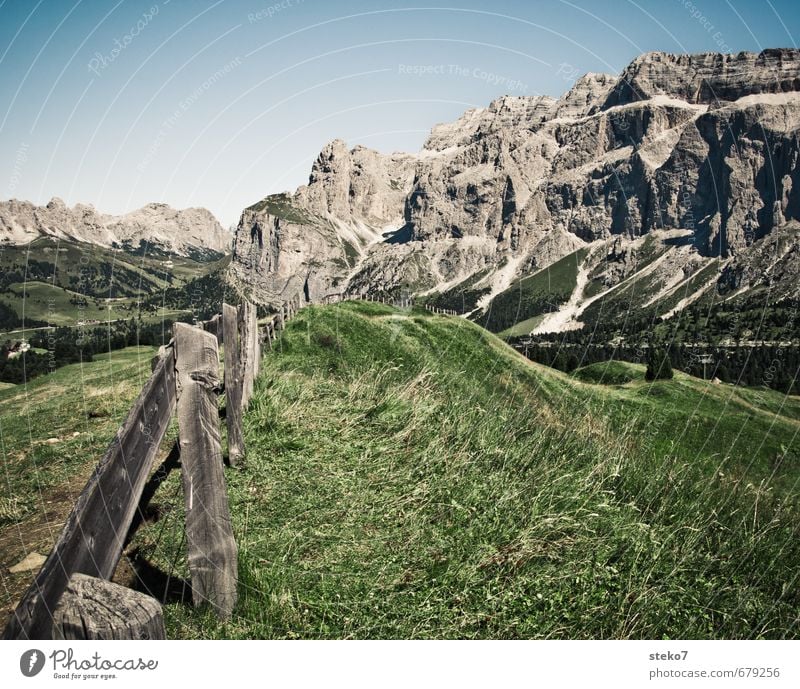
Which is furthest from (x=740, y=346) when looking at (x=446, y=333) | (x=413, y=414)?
(x=413, y=414)

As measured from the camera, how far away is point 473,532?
587 centimetres

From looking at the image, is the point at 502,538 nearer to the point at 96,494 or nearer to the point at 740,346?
the point at 96,494

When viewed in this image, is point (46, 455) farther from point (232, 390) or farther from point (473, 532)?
point (473, 532)

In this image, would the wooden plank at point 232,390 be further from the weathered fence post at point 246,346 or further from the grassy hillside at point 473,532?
the weathered fence post at point 246,346

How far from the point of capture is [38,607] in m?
2.85

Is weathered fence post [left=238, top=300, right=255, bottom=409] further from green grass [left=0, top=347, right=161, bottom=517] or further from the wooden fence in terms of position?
the wooden fence

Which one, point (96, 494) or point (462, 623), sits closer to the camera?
point (96, 494)

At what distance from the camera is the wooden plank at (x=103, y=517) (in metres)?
2.87

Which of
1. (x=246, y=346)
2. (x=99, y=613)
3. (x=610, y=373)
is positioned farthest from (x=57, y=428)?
(x=610, y=373)
